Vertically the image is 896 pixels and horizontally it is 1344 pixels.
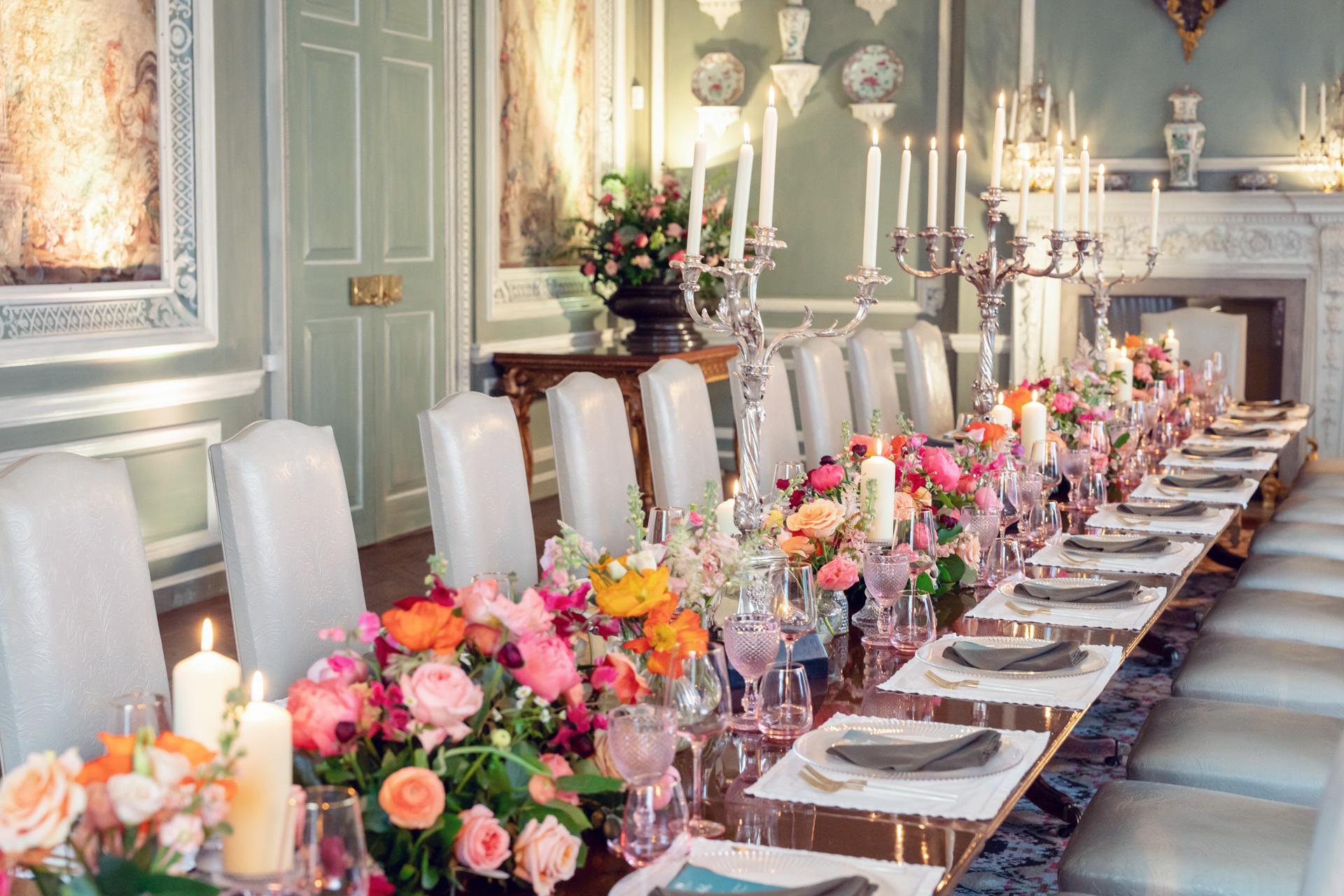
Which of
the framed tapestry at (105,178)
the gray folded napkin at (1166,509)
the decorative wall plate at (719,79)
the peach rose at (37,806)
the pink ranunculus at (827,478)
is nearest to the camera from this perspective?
the peach rose at (37,806)

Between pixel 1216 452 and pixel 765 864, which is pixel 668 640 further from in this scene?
pixel 1216 452

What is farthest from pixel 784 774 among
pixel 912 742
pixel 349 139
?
pixel 349 139

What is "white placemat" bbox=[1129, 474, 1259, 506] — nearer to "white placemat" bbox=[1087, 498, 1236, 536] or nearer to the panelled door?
"white placemat" bbox=[1087, 498, 1236, 536]

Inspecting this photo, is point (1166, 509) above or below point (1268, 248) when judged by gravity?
below

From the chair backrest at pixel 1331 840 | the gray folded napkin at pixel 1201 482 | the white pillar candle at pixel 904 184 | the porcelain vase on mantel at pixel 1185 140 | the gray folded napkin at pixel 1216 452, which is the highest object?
the porcelain vase on mantel at pixel 1185 140

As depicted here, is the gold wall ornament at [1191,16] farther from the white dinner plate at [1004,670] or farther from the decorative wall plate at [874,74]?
the white dinner plate at [1004,670]

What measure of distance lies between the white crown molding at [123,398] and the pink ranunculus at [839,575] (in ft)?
9.08

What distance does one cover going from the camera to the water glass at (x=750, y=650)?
1.78 m

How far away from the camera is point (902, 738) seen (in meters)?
1.76

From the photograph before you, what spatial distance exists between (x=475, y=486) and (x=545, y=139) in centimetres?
423

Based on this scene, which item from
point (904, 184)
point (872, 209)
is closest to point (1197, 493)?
point (904, 184)

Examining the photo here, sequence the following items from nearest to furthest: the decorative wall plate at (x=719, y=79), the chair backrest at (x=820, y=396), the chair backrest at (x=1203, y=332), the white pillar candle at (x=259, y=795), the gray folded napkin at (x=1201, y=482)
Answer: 1. the white pillar candle at (x=259, y=795)
2. the gray folded napkin at (x=1201, y=482)
3. the chair backrest at (x=820, y=396)
4. the chair backrest at (x=1203, y=332)
5. the decorative wall plate at (x=719, y=79)

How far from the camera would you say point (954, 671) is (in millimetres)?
2074

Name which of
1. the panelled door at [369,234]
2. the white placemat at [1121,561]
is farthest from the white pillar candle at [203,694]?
the panelled door at [369,234]
